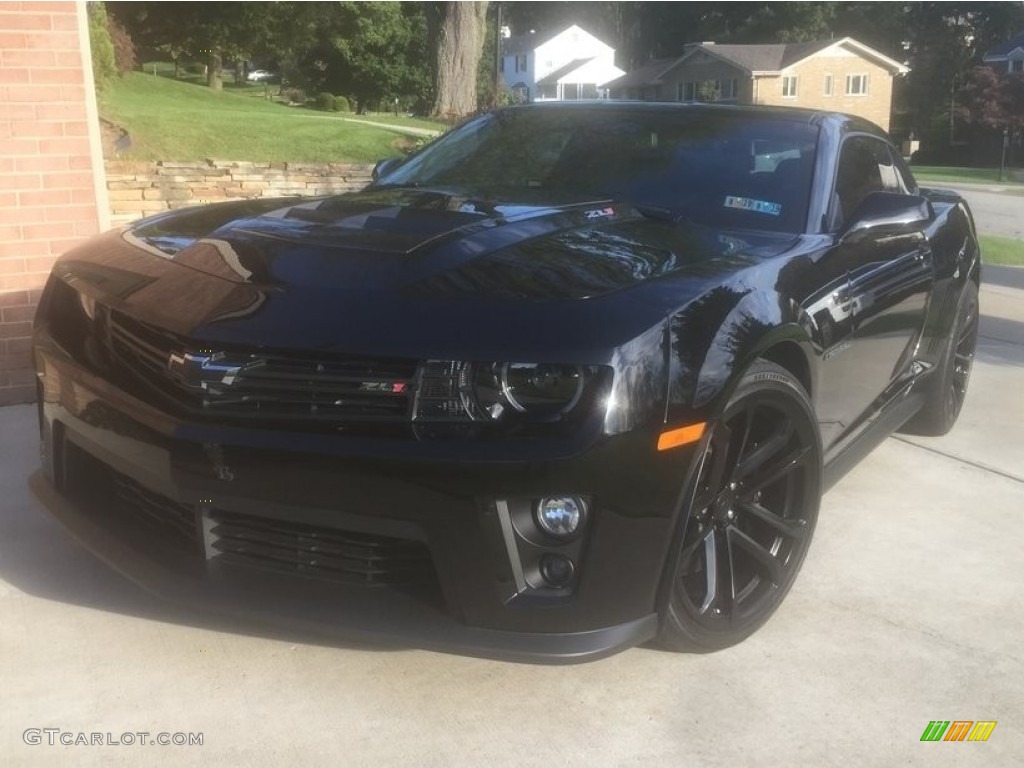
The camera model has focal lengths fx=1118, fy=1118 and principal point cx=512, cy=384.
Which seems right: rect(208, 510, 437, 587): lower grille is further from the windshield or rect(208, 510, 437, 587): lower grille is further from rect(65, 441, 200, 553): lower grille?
the windshield

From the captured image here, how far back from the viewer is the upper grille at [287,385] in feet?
8.14

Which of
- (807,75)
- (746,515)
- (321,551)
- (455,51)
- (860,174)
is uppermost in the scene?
(807,75)

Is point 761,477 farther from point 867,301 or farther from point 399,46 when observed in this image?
point 399,46

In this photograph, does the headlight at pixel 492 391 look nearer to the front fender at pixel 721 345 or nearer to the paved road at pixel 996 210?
the front fender at pixel 721 345

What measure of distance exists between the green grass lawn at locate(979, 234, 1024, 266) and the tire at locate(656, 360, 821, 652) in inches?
387

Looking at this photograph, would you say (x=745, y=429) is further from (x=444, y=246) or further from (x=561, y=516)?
(x=444, y=246)

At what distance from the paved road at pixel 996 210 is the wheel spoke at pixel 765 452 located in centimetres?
1576

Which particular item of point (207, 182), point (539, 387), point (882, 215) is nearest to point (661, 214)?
point (882, 215)

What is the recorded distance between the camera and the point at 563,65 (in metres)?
82.6

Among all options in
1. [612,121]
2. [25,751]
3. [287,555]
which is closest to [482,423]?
[287,555]

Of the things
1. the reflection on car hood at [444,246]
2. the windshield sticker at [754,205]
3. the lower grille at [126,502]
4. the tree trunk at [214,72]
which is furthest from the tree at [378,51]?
the lower grille at [126,502]

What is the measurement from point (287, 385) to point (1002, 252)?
40.8 feet
